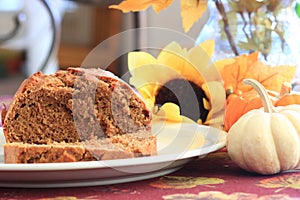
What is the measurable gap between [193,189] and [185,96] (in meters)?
0.42

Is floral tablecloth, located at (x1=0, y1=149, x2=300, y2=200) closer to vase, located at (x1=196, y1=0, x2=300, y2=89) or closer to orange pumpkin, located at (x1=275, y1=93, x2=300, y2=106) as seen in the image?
orange pumpkin, located at (x1=275, y1=93, x2=300, y2=106)

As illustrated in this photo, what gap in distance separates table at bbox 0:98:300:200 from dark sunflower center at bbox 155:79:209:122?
309 mm

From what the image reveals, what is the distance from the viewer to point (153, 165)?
2.72 feet

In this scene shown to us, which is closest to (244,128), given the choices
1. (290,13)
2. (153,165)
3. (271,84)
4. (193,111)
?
(153,165)

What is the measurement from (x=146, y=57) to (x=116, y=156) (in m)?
0.47

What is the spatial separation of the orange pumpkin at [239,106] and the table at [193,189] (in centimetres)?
24

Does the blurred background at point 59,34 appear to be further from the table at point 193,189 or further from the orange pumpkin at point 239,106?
the table at point 193,189

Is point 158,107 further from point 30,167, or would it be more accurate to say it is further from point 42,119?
point 30,167

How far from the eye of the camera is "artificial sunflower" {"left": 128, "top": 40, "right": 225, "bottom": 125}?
1.22 metres

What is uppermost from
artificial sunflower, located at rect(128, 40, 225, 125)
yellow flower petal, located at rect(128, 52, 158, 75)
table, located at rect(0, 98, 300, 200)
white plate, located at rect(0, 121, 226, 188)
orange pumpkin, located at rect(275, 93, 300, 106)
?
yellow flower petal, located at rect(128, 52, 158, 75)

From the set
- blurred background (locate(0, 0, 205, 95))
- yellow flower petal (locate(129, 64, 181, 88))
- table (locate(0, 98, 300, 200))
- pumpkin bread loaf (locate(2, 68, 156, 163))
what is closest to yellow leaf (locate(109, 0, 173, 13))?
yellow flower petal (locate(129, 64, 181, 88))

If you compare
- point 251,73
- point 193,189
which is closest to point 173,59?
point 251,73

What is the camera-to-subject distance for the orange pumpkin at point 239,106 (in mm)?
1125

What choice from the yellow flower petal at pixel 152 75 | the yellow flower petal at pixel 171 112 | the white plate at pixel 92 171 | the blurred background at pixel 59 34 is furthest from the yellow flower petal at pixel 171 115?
the blurred background at pixel 59 34
